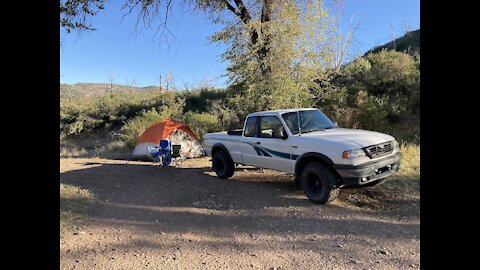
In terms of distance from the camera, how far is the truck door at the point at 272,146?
7.17 m

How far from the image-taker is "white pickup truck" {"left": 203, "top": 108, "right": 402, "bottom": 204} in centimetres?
596

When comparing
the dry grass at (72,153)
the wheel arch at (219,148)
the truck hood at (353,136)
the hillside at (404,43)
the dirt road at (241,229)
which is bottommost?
the dirt road at (241,229)

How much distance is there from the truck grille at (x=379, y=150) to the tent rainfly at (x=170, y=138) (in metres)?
8.10

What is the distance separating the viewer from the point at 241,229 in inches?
205

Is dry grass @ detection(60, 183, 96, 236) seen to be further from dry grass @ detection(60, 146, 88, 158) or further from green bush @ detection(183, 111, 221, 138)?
green bush @ detection(183, 111, 221, 138)

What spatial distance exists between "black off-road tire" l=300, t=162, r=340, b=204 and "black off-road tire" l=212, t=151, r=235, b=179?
279cm

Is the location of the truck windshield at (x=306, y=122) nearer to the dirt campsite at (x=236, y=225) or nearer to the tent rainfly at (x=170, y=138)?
the dirt campsite at (x=236, y=225)

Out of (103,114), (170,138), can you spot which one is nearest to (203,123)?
(170,138)

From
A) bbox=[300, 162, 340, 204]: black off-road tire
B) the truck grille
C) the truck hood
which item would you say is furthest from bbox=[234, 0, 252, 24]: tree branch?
the truck grille

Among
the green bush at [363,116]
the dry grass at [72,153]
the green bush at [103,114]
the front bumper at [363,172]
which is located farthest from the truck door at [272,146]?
the green bush at [103,114]
